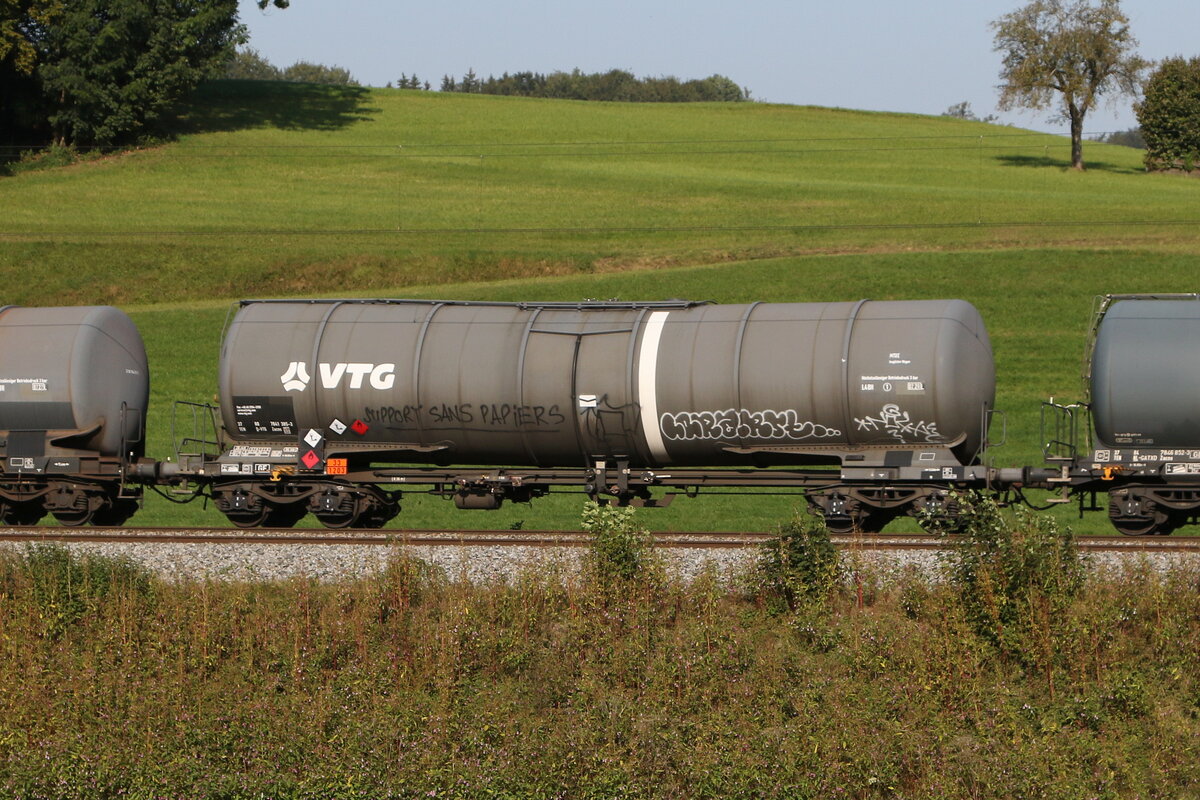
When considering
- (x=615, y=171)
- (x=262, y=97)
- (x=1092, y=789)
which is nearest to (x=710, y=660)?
(x=1092, y=789)

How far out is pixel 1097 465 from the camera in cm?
1828

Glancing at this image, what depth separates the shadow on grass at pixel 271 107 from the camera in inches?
3194

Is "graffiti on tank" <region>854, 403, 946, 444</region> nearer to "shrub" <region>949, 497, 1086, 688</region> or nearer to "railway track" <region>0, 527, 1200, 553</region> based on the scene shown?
"railway track" <region>0, 527, 1200, 553</region>

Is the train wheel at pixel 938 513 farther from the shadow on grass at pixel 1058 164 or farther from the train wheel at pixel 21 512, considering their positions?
the shadow on grass at pixel 1058 164

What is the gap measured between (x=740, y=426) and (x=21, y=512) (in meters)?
12.9

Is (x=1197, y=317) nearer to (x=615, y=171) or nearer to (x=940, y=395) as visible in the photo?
(x=940, y=395)

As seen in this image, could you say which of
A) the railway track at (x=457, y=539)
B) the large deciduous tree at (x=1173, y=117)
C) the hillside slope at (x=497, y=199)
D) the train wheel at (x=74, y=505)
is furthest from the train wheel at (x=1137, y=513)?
the large deciduous tree at (x=1173, y=117)

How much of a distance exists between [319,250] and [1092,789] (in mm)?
43305

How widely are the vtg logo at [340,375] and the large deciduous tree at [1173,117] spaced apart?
7220 cm

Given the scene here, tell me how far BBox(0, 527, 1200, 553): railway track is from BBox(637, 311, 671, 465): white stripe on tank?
146 centimetres

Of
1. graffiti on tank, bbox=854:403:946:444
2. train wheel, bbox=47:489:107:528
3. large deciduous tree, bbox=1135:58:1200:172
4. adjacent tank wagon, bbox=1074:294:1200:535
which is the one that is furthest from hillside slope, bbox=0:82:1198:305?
adjacent tank wagon, bbox=1074:294:1200:535

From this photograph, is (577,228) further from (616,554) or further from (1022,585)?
(1022,585)

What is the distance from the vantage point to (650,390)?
18.9m

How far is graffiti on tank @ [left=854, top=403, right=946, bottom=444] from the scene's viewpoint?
1817cm
